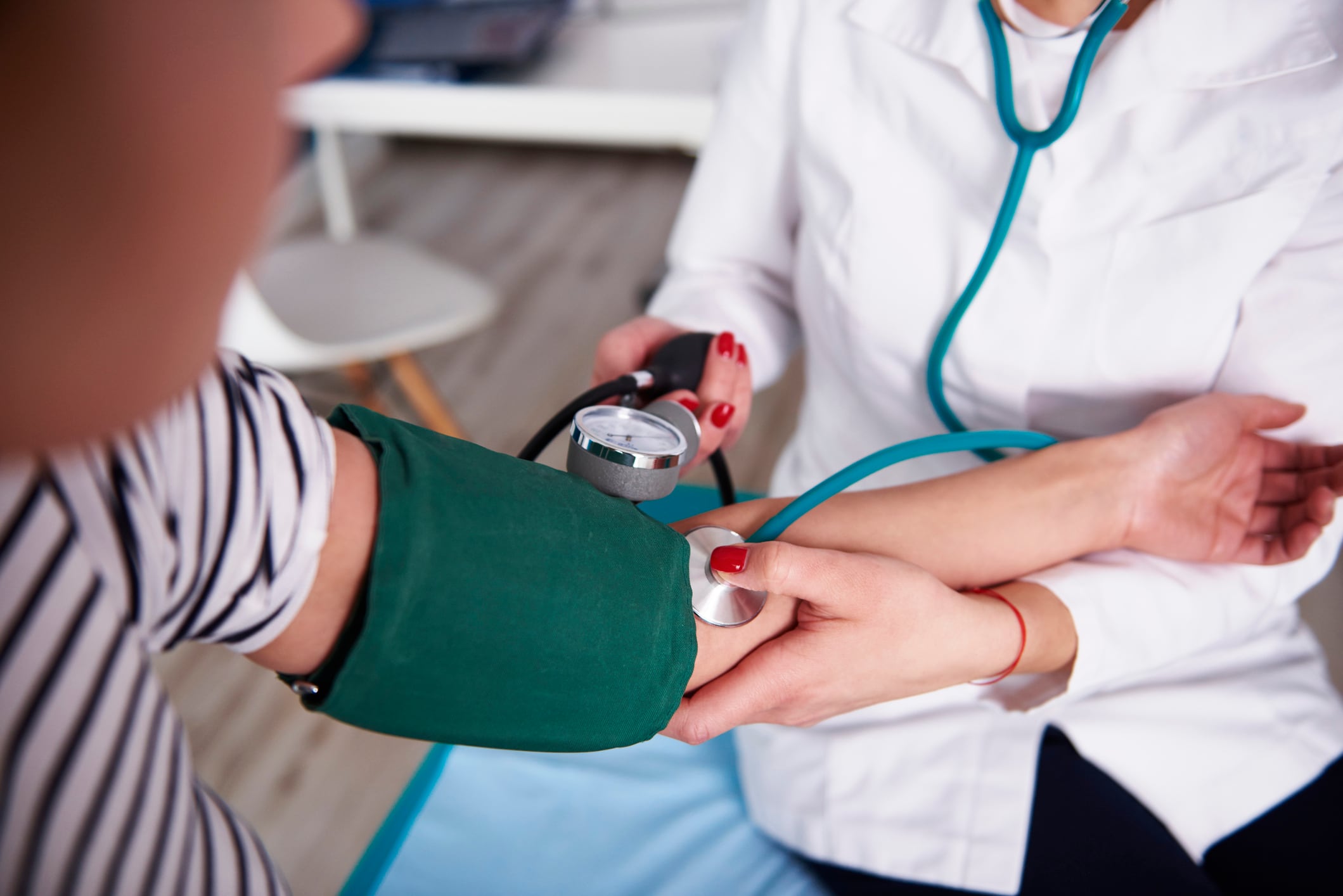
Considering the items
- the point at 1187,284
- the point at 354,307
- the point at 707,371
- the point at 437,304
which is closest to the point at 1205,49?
the point at 1187,284

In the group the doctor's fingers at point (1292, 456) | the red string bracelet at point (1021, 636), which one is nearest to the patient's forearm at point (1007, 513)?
the red string bracelet at point (1021, 636)

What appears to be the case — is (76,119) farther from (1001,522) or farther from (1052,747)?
(1052,747)

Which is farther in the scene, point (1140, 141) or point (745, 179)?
point (745, 179)

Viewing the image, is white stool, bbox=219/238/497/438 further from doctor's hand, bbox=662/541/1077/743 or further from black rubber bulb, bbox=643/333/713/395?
doctor's hand, bbox=662/541/1077/743

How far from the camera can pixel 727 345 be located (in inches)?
31.0

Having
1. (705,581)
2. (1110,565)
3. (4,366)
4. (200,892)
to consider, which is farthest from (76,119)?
(1110,565)

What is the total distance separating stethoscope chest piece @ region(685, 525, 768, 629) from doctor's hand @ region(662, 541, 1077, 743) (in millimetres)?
15

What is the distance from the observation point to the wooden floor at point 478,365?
1.40m

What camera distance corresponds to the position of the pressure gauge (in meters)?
0.56

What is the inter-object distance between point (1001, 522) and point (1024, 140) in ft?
1.05

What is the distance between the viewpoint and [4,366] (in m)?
0.23

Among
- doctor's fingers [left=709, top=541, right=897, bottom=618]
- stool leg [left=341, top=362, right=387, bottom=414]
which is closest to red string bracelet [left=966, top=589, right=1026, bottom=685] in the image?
doctor's fingers [left=709, top=541, right=897, bottom=618]

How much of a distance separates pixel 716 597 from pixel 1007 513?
0.31 m

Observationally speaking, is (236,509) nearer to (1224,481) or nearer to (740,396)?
(740,396)
